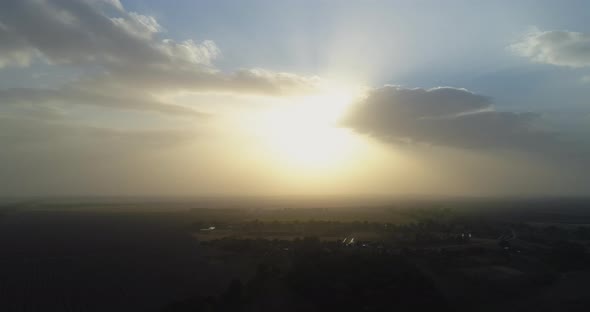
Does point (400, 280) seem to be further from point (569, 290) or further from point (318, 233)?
point (318, 233)

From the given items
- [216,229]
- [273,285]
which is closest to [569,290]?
[273,285]

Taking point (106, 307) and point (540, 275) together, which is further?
point (540, 275)

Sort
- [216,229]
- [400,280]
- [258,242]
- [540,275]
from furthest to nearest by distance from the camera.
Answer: [216,229] < [258,242] < [540,275] < [400,280]

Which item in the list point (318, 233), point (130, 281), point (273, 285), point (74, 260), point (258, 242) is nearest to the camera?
point (273, 285)

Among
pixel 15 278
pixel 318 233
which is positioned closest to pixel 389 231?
pixel 318 233

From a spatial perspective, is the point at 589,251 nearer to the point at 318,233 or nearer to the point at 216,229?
the point at 318,233

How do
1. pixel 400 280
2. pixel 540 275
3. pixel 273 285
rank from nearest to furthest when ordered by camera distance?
pixel 400 280
pixel 273 285
pixel 540 275

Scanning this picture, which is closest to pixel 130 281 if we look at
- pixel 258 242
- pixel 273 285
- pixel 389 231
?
pixel 273 285

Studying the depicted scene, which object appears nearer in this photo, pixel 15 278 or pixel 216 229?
pixel 15 278

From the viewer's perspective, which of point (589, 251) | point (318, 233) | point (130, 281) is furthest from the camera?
point (318, 233)
